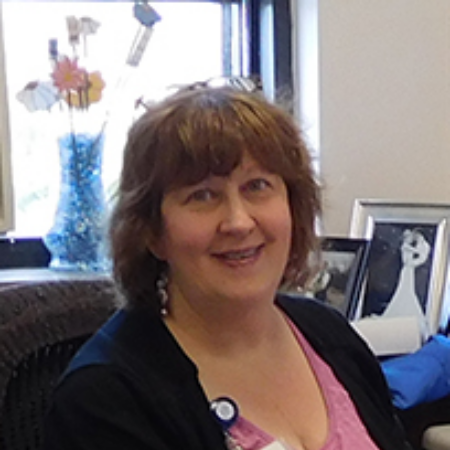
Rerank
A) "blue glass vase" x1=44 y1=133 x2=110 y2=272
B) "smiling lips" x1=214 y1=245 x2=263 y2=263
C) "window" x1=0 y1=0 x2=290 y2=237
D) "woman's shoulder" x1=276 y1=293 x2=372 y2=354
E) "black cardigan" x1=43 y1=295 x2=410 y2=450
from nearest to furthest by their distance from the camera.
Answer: "black cardigan" x1=43 y1=295 x2=410 y2=450
"smiling lips" x1=214 y1=245 x2=263 y2=263
"woman's shoulder" x1=276 y1=293 x2=372 y2=354
"blue glass vase" x1=44 y1=133 x2=110 y2=272
"window" x1=0 y1=0 x2=290 y2=237

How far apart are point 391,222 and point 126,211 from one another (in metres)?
0.92

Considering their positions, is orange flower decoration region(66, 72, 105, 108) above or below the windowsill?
above

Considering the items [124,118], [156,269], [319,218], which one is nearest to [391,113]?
[124,118]

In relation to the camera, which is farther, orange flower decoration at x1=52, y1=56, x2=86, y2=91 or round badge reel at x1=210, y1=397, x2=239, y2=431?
orange flower decoration at x1=52, y1=56, x2=86, y2=91

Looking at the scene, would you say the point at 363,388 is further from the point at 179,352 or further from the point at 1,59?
the point at 1,59

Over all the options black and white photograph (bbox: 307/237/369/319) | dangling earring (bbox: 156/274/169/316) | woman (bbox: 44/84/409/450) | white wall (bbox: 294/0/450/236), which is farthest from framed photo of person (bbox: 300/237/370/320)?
dangling earring (bbox: 156/274/169/316)

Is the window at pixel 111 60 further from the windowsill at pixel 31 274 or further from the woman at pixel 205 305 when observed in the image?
the woman at pixel 205 305

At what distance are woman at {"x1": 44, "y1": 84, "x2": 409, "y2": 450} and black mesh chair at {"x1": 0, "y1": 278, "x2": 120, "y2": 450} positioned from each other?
0.06 m

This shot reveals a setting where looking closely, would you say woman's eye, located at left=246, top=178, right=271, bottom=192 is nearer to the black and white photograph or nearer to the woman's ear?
the woman's ear

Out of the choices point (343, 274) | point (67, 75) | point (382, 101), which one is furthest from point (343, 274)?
point (67, 75)

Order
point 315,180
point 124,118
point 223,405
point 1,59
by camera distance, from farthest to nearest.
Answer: point 124,118, point 1,59, point 315,180, point 223,405

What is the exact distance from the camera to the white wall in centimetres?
198

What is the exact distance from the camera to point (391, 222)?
6.22ft

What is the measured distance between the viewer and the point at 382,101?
→ 2.02 metres
